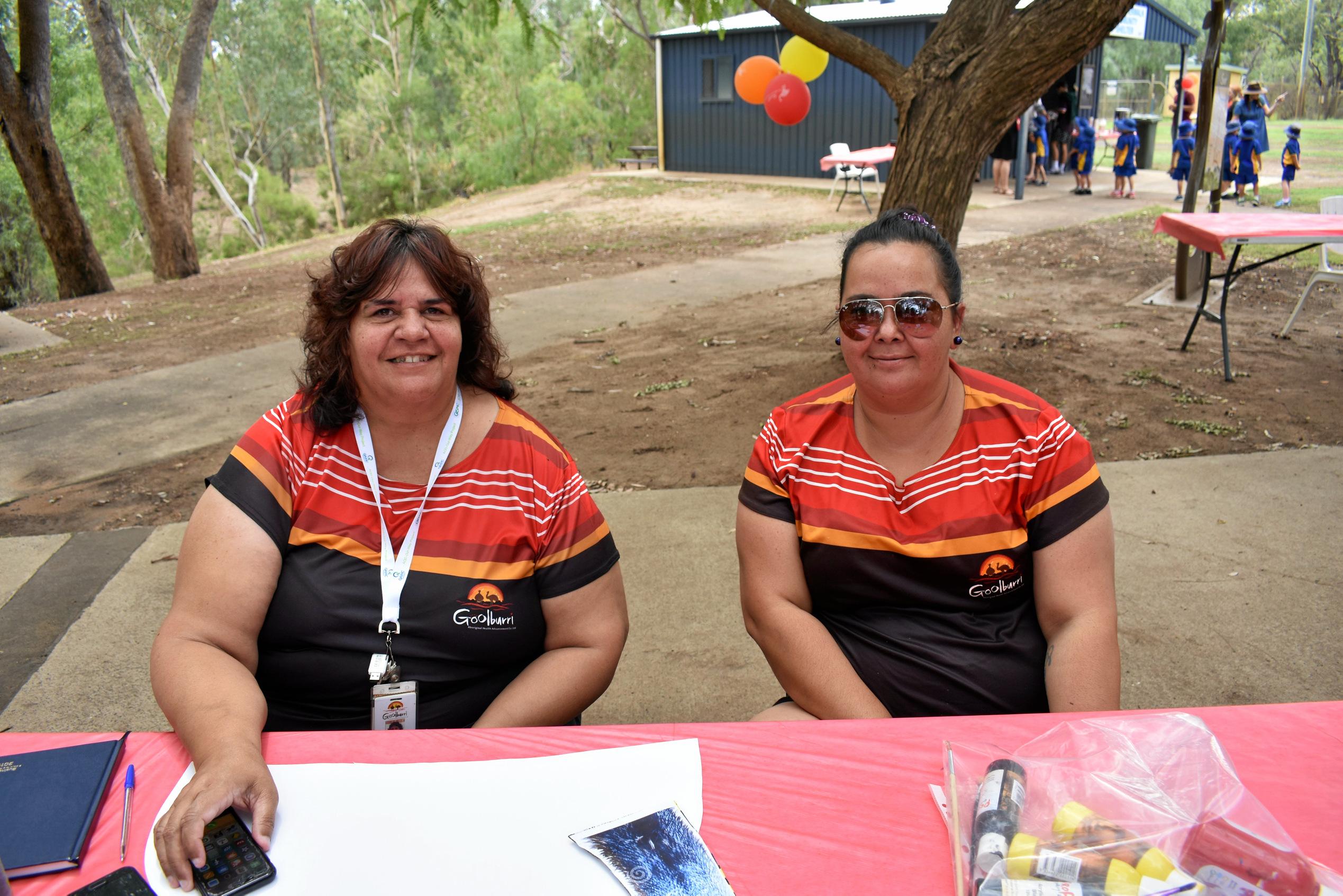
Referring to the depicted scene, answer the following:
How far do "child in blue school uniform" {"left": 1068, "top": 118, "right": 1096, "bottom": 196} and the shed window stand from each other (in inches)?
302

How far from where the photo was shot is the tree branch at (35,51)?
11.0m

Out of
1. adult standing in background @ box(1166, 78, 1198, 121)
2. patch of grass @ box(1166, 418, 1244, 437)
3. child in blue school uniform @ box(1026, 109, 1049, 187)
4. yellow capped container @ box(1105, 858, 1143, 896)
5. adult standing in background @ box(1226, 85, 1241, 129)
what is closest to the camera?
yellow capped container @ box(1105, 858, 1143, 896)

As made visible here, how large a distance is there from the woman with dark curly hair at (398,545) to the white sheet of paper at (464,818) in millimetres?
448

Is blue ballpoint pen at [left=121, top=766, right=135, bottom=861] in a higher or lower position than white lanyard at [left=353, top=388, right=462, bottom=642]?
lower

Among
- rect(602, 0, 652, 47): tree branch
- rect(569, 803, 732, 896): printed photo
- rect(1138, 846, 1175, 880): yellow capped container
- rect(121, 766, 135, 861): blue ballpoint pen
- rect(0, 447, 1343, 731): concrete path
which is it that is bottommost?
rect(0, 447, 1343, 731): concrete path

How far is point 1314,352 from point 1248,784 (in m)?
6.10

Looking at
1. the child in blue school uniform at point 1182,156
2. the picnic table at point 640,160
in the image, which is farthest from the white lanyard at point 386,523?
the picnic table at point 640,160

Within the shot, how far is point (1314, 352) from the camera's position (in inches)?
247

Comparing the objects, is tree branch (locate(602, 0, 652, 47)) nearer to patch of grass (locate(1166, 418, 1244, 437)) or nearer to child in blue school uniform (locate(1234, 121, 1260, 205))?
child in blue school uniform (locate(1234, 121, 1260, 205))

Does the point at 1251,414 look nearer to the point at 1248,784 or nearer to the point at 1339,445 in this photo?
the point at 1339,445

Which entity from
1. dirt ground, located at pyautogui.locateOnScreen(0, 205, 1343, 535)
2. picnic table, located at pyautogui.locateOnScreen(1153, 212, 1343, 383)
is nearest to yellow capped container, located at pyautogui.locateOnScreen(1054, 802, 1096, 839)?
dirt ground, located at pyautogui.locateOnScreen(0, 205, 1343, 535)

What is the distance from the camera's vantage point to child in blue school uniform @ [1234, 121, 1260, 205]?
13.1 metres

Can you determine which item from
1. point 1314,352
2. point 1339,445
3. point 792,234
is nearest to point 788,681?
point 1339,445

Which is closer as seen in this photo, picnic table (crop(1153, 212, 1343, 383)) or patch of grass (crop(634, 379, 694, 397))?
Result: picnic table (crop(1153, 212, 1343, 383))
